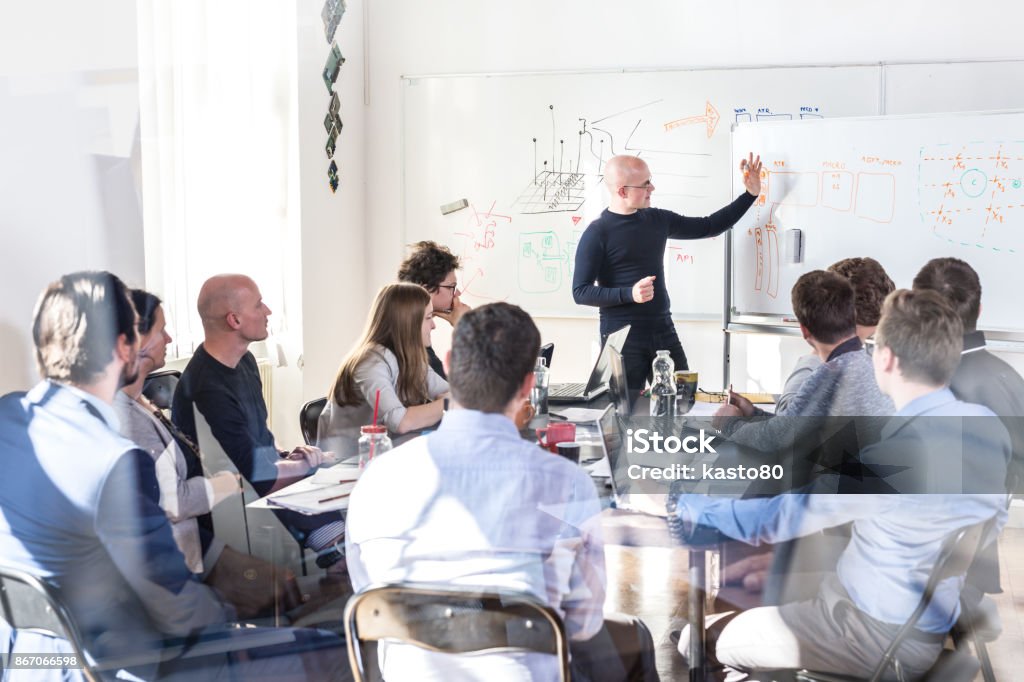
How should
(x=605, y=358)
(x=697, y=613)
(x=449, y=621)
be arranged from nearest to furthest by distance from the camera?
(x=449, y=621), (x=605, y=358), (x=697, y=613)

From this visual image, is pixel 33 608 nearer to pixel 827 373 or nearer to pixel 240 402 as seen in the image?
pixel 240 402

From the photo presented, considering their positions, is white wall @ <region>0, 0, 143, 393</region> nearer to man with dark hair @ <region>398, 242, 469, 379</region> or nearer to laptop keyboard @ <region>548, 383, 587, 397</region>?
man with dark hair @ <region>398, 242, 469, 379</region>

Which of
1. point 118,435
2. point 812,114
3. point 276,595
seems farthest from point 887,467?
point 118,435

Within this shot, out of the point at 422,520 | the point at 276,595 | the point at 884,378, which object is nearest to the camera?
the point at 422,520

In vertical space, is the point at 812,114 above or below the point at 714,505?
above

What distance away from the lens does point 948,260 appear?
4.91 ft

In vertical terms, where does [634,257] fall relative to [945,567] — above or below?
above

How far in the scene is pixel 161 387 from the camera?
1.68 metres

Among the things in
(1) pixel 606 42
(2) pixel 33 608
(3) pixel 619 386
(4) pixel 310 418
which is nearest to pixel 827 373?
(3) pixel 619 386

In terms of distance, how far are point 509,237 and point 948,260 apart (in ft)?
2.50

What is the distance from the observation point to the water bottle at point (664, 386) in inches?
60.9

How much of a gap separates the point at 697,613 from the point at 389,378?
0.81 metres

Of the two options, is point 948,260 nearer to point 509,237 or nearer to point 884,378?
point 884,378

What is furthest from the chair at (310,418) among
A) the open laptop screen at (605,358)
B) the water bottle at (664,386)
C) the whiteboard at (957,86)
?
the whiteboard at (957,86)
